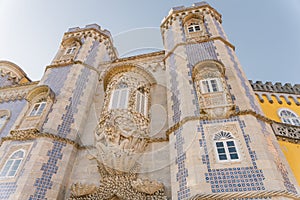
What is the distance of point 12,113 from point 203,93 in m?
12.9

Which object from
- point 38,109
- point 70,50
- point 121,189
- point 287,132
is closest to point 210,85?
point 287,132

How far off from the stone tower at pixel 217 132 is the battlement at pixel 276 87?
3.15 meters

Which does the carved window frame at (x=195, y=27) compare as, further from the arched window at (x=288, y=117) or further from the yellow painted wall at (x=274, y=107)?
the arched window at (x=288, y=117)

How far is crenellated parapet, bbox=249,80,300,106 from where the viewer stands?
1403cm

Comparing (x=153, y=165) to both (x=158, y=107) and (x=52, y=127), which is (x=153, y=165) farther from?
(x=52, y=127)

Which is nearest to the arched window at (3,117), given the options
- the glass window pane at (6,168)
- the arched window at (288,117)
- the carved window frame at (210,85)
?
the glass window pane at (6,168)

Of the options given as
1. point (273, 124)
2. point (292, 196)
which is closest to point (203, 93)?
point (273, 124)

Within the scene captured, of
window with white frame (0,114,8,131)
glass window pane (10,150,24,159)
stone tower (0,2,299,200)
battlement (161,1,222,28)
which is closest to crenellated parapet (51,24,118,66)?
stone tower (0,2,299,200)

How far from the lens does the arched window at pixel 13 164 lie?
9.69 m

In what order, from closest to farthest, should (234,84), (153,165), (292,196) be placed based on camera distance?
(292,196) → (153,165) → (234,84)

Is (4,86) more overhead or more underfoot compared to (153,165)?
more overhead

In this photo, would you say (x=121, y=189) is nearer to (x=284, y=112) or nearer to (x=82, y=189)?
(x=82, y=189)

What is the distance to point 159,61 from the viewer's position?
15.7 meters


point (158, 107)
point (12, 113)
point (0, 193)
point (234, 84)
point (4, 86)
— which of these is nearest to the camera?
point (0, 193)
